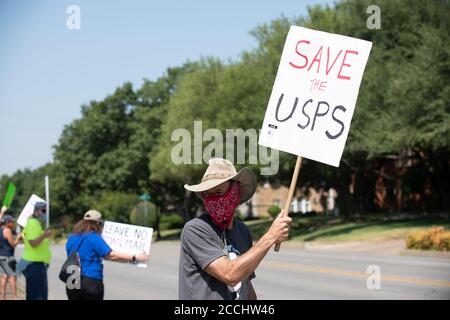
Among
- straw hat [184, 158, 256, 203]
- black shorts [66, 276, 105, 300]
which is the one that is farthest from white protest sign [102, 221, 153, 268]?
straw hat [184, 158, 256, 203]

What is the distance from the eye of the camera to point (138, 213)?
53.5 m

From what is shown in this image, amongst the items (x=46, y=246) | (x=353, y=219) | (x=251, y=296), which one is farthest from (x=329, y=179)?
(x=251, y=296)

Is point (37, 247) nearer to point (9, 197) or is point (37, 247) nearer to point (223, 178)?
point (9, 197)

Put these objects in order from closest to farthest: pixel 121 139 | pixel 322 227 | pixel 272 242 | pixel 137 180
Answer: pixel 272 242
pixel 322 227
pixel 137 180
pixel 121 139

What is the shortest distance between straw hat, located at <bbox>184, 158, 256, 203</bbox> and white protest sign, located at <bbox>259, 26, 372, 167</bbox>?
244 millimetres

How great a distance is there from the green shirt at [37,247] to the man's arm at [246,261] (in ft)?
22.0

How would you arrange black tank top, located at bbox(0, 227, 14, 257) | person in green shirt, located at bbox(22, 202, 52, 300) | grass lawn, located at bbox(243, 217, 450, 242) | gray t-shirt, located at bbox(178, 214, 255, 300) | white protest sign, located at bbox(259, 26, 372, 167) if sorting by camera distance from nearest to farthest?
1. gray t-shirt, located at bbox(178, 214, 255, 300)
2. white protest sign, located at bbox(259, 26, 372, 167)
3. person in green shirt, located at bbox(22, 202, 52, 300)
4. black tank top, located at bbox(0, 227, 14, 257)
5. grass lawn, located at bbox(243, 217, 450, 242)

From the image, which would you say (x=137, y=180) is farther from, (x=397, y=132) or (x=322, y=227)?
(x=397, y=132)

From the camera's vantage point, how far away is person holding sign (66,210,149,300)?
7395mm

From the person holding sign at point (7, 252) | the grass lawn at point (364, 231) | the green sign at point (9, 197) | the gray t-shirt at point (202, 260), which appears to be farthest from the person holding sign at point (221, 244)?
the grass lawn at point (364, 231)

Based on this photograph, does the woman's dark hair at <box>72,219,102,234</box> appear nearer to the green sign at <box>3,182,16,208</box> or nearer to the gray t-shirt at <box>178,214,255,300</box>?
the gray t-shirt at <box>178,214,255,300</box>

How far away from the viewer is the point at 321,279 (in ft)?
55.6

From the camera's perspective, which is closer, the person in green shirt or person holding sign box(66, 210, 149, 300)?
person holding sign box(66, 210, 149, 300)
